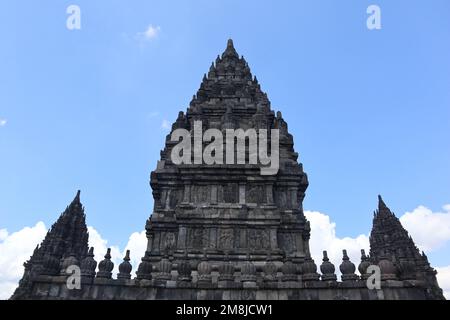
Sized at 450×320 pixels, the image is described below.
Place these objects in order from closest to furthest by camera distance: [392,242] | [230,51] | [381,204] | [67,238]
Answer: [67,238] < [230,51] < [392,242] < [381,204]

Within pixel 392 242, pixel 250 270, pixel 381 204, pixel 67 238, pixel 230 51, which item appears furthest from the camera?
pixel 381 204

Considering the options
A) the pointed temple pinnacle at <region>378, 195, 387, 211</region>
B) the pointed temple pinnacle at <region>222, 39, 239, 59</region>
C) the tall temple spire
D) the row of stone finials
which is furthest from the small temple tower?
the tall temple spire

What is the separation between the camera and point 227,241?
17469 mm

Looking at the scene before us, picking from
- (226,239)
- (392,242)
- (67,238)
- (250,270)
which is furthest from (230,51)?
(392,242)

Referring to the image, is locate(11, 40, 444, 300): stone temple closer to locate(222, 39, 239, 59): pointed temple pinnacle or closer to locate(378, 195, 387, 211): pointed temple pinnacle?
locate(222, 39, 239, 59): pointed temple pinnacle

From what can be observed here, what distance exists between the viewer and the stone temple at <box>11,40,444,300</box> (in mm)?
10664

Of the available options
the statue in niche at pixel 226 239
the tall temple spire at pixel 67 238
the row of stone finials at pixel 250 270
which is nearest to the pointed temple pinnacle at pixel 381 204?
the statue in niche at pixel 226 239

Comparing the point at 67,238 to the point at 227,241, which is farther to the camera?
the point at 67,238

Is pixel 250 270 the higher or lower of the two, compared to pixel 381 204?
lower

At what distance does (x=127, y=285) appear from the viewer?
35.4 feet

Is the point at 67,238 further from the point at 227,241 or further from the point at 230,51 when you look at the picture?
the point at 230,51

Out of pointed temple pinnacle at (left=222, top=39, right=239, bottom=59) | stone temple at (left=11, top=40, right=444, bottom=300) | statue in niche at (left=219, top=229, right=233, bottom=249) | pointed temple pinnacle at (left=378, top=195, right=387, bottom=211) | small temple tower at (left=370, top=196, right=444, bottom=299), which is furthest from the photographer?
pointed temple pinnacle at (left=378, top=195, right=387, bottom=211)
